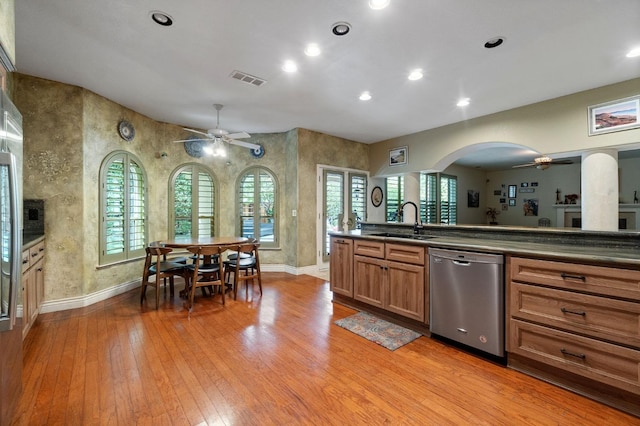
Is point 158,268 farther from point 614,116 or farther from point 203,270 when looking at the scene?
point 614,116

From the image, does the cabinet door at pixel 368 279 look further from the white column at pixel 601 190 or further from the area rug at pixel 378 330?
the white column at pixel 601 190

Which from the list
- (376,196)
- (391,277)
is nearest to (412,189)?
(376,196)

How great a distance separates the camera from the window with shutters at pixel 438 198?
26.0 feet

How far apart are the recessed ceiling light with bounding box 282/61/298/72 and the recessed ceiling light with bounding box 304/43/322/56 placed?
259mm

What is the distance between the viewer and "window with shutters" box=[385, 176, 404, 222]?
690 cm

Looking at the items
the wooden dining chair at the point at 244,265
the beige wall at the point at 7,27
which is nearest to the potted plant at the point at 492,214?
the wooden dining chair at the point at 244,265

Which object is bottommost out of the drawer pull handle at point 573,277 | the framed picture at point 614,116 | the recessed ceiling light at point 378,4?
the drawer pull handle at point 573,277

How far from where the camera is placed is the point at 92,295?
12.2ft

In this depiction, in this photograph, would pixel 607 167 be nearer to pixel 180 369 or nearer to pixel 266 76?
pixel 266 76

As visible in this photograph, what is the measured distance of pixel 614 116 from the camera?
3471 millimetres

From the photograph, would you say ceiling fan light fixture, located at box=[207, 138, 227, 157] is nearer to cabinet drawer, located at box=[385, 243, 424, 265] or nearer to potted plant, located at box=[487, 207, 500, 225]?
cabinet drawer, located at box=[385, 243, 424, 265]

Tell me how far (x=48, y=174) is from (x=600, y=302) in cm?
533

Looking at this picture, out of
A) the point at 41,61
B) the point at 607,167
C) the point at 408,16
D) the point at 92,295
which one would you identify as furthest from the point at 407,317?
the point at 41,61

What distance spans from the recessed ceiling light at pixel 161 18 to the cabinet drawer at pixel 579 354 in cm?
362
